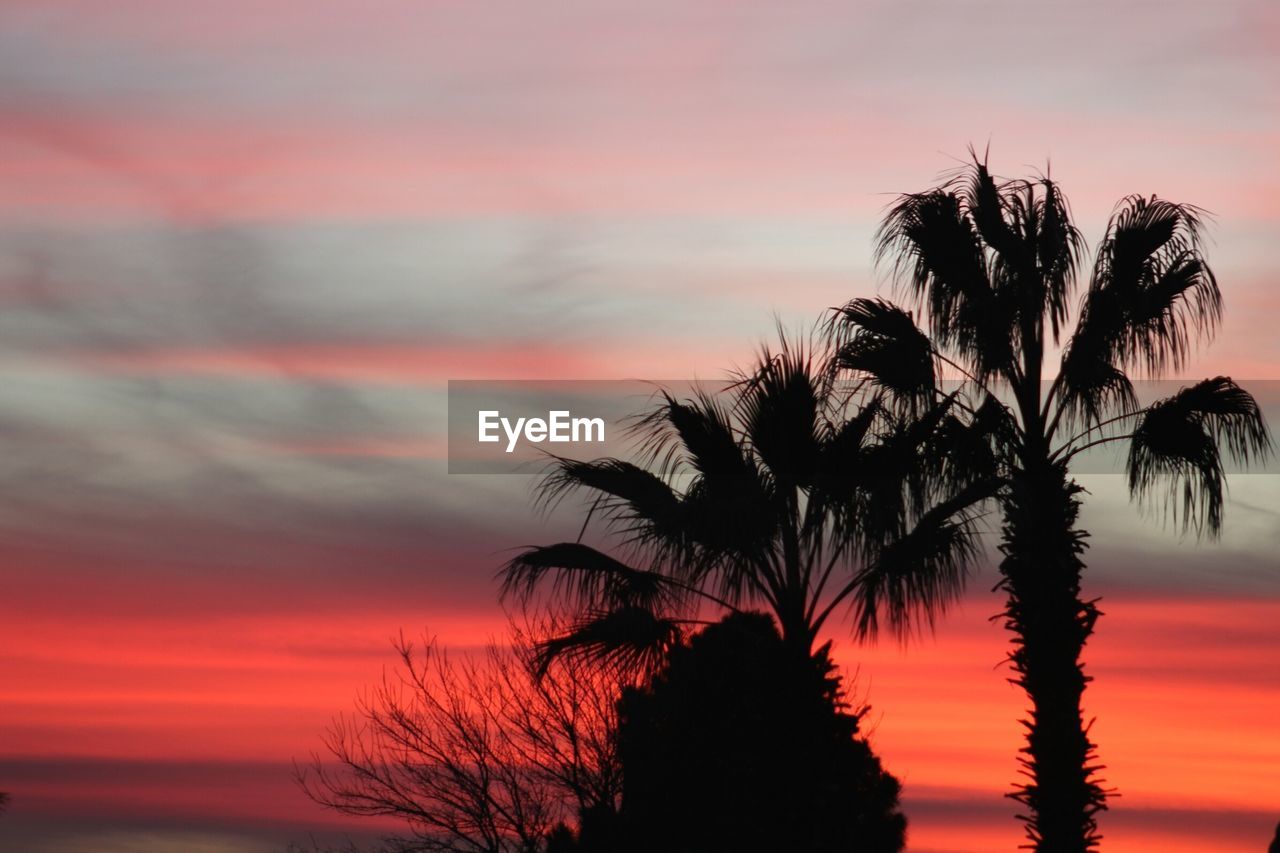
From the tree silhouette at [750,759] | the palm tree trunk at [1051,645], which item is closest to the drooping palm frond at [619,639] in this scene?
the tree silhouette at [750,759]

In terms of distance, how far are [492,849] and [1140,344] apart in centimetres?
1415

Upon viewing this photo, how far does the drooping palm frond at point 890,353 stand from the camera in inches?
733

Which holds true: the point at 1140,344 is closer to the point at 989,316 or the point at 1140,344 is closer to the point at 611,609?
the point at 989,316

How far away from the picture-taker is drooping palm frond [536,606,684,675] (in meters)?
17.8

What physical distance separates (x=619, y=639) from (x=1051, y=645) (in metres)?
4.95

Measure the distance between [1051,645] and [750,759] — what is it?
13.7 feet

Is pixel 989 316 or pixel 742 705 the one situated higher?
pixel 989 316

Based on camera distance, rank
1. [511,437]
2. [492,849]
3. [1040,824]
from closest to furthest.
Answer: [1040,824]
[511,437]
[492,849]

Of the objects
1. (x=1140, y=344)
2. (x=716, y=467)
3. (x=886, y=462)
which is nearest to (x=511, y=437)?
(x=716, y=467)

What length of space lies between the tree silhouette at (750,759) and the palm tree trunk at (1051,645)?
86.8 inches

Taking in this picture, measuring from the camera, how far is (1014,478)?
18.1m

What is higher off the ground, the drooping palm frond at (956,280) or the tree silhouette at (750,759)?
the drooping palm frond at (956,280)

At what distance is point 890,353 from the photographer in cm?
1864

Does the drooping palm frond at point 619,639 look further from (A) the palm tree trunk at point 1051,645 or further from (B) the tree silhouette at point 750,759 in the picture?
(A) the palm tree trunk at point 1051,645
